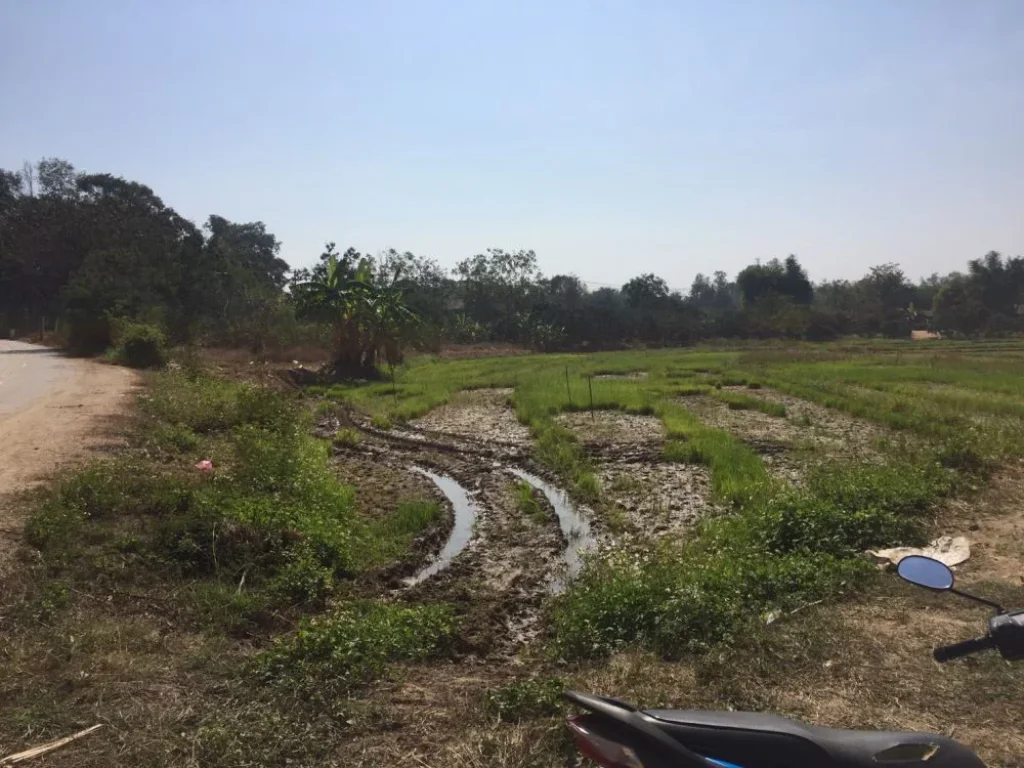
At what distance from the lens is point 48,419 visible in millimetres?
12055

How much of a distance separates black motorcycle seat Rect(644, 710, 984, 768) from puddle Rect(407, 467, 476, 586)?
509 centimetres

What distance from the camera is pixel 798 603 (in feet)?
17.5

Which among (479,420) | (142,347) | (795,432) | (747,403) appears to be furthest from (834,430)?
(142,347)

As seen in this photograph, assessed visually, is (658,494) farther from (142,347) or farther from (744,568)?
(142,347)

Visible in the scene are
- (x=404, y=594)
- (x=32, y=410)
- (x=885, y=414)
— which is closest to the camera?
(x=404, y=594)

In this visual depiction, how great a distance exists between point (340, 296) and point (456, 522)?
17.2 meters

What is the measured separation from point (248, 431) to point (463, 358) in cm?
2760

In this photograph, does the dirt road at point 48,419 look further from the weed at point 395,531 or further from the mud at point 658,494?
the mud at point 658,494

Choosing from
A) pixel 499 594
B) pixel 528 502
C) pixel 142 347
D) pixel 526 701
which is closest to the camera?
pixel 526 701

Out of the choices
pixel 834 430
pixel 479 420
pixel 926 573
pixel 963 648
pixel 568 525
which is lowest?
pixel 568 525

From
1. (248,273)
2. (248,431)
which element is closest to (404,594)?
(248,431)

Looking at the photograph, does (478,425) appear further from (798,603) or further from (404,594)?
(798,603)

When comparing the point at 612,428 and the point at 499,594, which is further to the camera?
the point at 612,428

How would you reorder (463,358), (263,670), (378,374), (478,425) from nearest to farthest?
(263,670) < (478,425) < (378,374) < (463,358)
